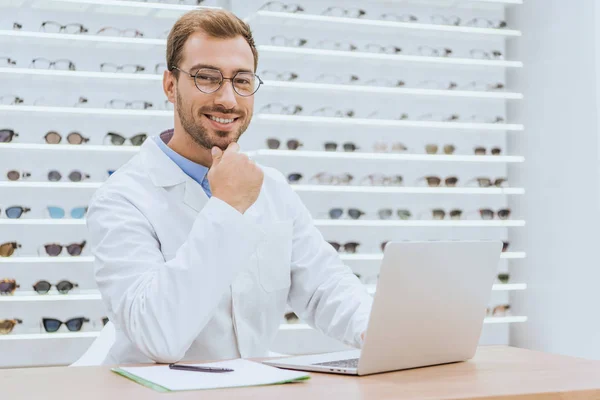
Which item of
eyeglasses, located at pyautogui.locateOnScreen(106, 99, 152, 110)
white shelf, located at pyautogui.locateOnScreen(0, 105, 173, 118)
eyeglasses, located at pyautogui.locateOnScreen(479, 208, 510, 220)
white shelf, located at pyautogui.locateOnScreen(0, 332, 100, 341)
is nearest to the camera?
white shelf, located at pyautogui.locateOnScreen(0, 332, 100, 341)

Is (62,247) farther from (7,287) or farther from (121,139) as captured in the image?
(121,139)

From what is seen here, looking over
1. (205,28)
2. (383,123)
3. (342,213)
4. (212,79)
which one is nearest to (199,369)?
(212,79)

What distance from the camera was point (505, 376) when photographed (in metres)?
1.42

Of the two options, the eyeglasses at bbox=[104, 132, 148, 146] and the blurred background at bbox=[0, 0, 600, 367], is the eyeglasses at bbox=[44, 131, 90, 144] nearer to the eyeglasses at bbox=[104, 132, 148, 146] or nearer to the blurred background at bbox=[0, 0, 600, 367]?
the blurred background at bbox=[0, 0, 600, 367]

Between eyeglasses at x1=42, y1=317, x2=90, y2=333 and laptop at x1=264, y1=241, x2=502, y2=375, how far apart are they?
3610mm

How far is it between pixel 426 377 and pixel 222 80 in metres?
0.95

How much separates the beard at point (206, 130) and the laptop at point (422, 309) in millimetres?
660

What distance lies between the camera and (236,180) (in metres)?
1.69

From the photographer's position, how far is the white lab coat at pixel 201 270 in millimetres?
1584

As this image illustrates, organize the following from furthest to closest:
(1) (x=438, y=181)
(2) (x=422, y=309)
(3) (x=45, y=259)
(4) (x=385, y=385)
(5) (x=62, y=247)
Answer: (1) (x=438, y=181) → (5) (x=62, y=247) → (3) (x=45, y=259) → (2) (x=422, y=309) → (4) (x=385, y=385)

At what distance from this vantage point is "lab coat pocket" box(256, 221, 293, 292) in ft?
6.70

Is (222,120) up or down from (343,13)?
down

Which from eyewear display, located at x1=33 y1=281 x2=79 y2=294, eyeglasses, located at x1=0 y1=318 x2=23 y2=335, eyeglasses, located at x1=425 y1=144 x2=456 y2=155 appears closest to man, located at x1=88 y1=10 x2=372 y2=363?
eyewear display, located at x1=33 y1=281 x2=79 y2=294

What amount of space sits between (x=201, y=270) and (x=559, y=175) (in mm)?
4452
